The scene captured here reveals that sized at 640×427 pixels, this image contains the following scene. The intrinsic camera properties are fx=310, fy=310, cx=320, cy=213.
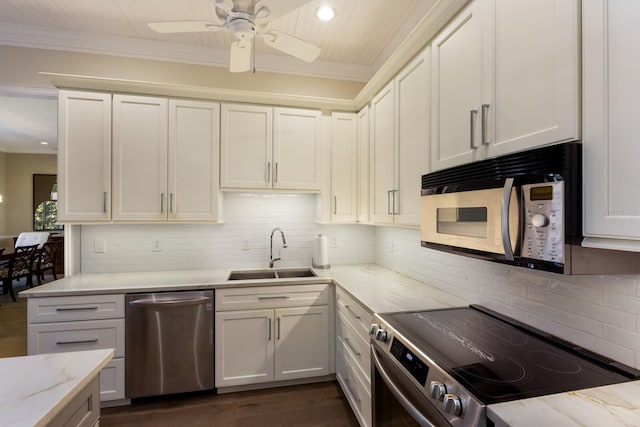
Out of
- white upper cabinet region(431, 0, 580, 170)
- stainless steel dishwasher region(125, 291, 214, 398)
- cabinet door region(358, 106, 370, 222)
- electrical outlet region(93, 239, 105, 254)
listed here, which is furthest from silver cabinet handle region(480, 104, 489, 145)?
electrical outlet region(93, 239, 105, 254)

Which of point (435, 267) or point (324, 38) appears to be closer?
point (435, 267)

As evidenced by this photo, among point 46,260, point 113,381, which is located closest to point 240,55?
point 113,381

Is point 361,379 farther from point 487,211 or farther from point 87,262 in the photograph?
point 87,262

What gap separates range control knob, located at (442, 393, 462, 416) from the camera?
92 cm

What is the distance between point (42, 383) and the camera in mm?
906

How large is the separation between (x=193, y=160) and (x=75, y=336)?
1534 mm

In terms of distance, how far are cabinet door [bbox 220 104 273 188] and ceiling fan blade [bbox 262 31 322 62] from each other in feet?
2.99

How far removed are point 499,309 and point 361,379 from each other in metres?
0.90

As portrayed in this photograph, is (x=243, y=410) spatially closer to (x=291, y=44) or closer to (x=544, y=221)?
(x=544, y=221)

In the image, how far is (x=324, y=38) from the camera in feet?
8.78

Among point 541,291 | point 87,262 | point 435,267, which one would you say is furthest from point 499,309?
point 87,262

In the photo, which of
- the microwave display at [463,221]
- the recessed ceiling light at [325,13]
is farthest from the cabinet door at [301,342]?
the recessed ceiling light at [325,13]

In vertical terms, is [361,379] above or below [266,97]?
below

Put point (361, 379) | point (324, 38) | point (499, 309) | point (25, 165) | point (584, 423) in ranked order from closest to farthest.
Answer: point (584, 423) → point (499, 309) → point (361, 379) → point (324, 38) → point (25, 165)
